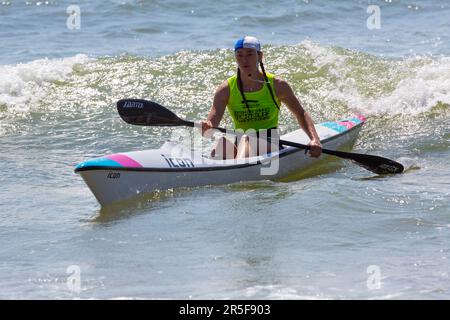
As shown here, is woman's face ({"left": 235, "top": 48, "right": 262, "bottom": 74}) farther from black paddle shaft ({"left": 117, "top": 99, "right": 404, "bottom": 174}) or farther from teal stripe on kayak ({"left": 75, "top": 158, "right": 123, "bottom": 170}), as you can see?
teal stripe on kayak ({"left": 75, "top": 158, "right": 123, "bottom": 170})

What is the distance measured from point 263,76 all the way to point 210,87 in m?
4.40

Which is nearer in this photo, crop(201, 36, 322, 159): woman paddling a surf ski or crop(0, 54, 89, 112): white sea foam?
crop(201, 36, 322, 159): woman paddling a surf ski

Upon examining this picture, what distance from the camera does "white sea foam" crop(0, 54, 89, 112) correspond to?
11.7m

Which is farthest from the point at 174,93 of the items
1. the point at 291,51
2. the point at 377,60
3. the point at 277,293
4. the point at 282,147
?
the point at 277,293

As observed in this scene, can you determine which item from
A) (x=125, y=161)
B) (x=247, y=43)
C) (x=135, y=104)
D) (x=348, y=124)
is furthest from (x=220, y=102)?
(x=348, y=124)

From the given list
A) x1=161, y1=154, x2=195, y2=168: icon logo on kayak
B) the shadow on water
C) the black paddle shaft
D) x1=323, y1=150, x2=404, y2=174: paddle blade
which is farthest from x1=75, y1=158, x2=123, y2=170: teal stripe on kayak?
x1=323, y1=150, x2=404, y2=174: paddle blade

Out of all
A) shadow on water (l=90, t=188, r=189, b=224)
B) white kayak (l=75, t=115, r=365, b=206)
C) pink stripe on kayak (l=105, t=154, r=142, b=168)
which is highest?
pink stripe on kayak (l=105, t=154, r=142, b=168)

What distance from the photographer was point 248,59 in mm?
7301

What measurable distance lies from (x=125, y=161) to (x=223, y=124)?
4036 mm

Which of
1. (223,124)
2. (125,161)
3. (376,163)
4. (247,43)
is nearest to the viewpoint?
(125,161)

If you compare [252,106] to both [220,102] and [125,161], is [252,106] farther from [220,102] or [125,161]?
[125,161]

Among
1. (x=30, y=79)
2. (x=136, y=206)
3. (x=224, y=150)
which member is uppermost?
(x=224, y=150)

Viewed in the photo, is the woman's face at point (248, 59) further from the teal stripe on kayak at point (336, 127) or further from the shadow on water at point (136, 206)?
the teal stripe on kayak at point (336, 127)

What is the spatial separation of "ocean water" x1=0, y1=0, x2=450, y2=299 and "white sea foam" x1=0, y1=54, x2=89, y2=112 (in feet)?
0.10
